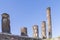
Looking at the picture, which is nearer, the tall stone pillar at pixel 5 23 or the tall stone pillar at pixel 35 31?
the tall stone pillar at pixel 5 23

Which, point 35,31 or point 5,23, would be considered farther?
point 35,31

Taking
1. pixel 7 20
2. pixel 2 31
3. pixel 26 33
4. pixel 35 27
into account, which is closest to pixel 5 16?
pixel 7 20

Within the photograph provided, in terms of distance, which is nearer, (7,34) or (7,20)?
(7,34)

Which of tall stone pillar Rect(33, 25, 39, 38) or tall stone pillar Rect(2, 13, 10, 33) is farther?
tall stone pillar Rect(33, 25, 39, 38)

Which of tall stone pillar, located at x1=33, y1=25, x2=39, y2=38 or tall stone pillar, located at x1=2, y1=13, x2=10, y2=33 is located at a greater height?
tall stone pillar, located at x1=2, y1=13, x2=10, y2=33

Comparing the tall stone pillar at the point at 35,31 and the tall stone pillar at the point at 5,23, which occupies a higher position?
the tall stone pillar at the point at 5,23

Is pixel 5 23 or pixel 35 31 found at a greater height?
pixel 5 23

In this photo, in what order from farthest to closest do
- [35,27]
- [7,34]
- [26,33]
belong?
[35,27] < [26,33] < [7,34]

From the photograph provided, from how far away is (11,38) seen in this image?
15773mm

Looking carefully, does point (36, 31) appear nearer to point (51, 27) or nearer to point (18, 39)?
point (51, 27)

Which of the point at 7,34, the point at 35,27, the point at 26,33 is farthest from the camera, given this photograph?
the point at 35,27

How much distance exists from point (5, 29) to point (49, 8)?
24.4ft

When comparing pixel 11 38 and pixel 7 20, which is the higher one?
pixel 7 20

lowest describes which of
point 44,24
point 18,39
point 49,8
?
point 18,39
